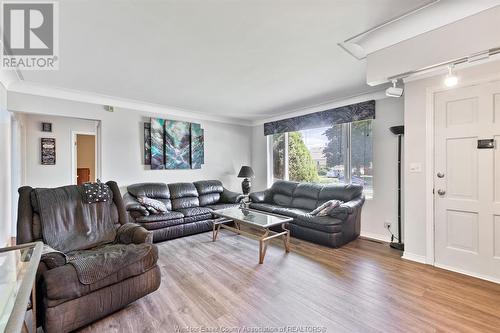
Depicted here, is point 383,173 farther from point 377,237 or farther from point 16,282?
point 16,282

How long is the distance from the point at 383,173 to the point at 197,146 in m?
3.66

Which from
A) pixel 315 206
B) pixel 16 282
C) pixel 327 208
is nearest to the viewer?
pixel 16 282

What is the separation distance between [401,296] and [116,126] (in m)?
4.69

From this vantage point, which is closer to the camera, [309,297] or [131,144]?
[309,297]

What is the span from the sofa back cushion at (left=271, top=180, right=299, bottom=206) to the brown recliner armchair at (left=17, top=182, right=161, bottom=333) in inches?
117

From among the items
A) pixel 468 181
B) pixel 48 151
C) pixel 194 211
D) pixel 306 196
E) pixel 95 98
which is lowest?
pixel 194 211

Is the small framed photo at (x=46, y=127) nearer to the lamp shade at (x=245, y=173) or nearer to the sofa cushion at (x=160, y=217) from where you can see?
the sofa cushion at (x=160, y=217)

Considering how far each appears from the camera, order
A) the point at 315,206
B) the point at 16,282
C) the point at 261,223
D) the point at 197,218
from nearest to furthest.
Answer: the point at 16,282 < the point at 261,223 < the point at 197,218 < the point at 315,206

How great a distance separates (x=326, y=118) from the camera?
4.39 meters

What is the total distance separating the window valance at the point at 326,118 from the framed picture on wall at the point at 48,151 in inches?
184

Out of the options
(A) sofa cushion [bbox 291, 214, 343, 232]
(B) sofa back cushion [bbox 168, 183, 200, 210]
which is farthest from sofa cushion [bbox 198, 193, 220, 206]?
(A) sofa cushion [bbox 291, 214, 343, 232]

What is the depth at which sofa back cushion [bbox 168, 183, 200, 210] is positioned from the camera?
4461 millimetres

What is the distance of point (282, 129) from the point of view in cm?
530

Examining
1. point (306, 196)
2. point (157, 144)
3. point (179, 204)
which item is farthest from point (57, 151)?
point (306, 196)
